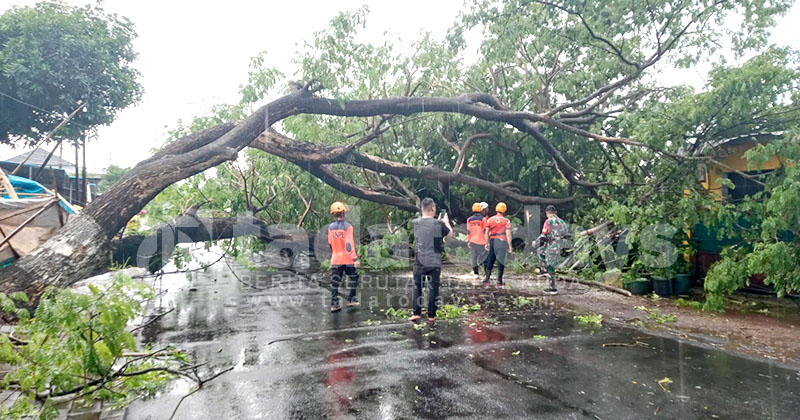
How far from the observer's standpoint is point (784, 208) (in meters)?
6.59

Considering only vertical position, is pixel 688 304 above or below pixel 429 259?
below

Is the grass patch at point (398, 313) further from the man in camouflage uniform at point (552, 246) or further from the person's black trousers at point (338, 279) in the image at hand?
the man in camouflage uniform at point (552, 246)

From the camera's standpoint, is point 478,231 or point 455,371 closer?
point 455,371

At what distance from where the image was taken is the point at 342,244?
7.52m

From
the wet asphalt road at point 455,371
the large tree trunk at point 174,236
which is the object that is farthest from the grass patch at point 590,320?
the large tree trunk at point 174,236

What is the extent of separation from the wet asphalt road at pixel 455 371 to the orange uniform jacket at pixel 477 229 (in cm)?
323

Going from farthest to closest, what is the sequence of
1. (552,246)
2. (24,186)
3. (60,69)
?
(60,69)
(24,186)
(552,246)

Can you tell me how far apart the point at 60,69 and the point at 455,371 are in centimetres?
1327

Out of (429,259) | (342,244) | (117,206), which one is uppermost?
(117,206)

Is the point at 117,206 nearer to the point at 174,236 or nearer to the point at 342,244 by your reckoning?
the point at 174,236

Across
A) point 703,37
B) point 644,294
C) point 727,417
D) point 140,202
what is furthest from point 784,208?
point 140,202

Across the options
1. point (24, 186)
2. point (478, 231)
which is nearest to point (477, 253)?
point (478, 231)

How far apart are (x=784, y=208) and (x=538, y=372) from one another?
4.81 metres

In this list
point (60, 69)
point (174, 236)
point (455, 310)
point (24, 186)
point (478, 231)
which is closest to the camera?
point (455, 310)
